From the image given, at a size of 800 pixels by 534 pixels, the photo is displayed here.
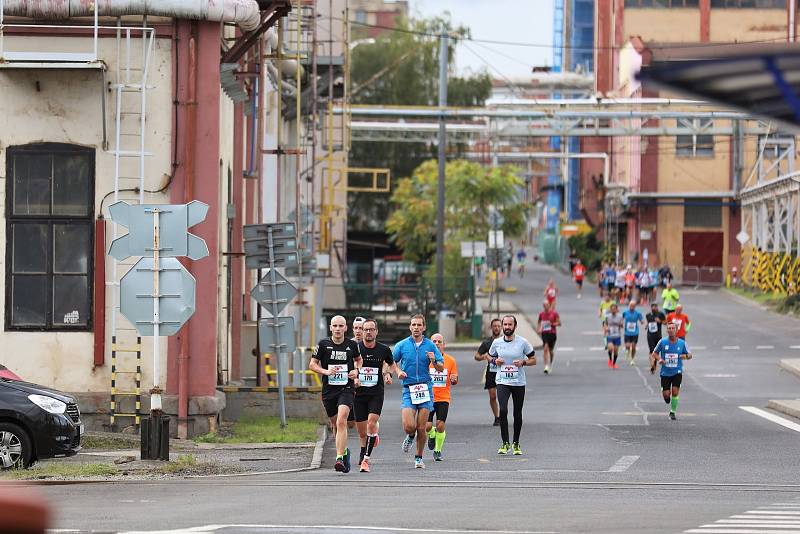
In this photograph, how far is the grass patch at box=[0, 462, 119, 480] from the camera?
16.3m

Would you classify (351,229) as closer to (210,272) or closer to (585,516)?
(210,272)

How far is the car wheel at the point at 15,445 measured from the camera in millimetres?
17516

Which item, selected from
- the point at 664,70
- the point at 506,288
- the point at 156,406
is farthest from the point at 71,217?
the point at 506,288

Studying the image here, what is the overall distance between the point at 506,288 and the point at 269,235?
5116cm

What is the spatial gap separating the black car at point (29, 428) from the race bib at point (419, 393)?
13.1ft

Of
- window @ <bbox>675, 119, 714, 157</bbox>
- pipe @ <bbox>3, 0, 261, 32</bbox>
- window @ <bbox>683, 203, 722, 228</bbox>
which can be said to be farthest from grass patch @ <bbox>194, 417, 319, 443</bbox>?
window @ <bbox>683, 203, 722, 228</bbox>

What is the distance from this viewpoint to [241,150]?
96.6ft

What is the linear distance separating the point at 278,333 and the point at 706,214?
55.5 m

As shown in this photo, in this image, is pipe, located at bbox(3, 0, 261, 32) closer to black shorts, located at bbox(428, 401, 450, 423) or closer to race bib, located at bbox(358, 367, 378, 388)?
black shorts, located at bbox(428, 401, 450, 423)

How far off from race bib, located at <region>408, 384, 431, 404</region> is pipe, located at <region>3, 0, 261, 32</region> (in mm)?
6634

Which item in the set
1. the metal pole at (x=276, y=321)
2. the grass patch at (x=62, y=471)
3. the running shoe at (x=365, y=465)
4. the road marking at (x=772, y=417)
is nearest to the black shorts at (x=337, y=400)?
the running shoe at (x=365, y=465)

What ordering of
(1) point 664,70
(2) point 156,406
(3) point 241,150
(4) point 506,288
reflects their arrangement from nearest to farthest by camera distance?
1. (1) point 664,70
2. (2) point 156,406
3. (3) point 241,150
4. (4) point 506,288

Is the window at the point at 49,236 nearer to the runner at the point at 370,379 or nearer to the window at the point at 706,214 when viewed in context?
the runner at the point at 370,379

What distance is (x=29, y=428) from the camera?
1761cm
